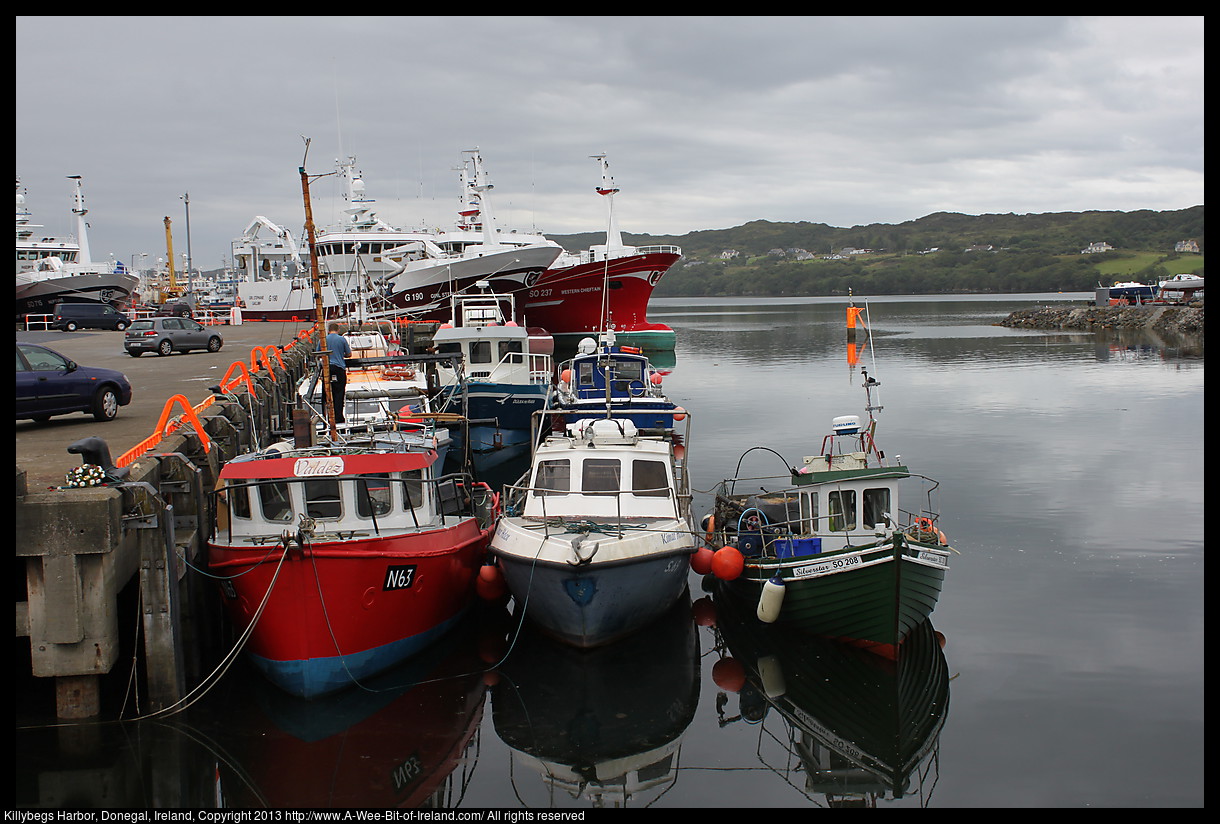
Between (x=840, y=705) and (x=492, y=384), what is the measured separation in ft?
54.1

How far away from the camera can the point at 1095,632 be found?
14.2 m

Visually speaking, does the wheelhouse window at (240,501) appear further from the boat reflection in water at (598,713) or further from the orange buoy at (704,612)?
the orange buoy at (704,612)

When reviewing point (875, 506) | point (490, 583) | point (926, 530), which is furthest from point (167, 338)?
point (926, 530)

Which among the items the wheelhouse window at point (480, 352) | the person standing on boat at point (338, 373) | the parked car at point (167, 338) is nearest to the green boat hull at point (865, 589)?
the person standing on boat at point (338, 373)

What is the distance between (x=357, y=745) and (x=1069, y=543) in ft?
46.3

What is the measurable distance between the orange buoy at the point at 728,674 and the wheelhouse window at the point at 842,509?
7.48 ft

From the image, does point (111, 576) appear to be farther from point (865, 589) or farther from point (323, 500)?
point (865, 589)

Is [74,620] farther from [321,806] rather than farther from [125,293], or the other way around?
[125,293]

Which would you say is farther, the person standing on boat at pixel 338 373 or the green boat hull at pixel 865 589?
the person standing on boat at pixel 338 373

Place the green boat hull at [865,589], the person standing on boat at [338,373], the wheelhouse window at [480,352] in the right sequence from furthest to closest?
the wheelhouse window at [480,352], the person standing on boat at [338,373], the green boat hull at [865,589]

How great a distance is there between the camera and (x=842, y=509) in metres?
13.5

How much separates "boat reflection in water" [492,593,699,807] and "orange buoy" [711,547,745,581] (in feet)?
3.52

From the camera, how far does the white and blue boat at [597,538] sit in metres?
12.7

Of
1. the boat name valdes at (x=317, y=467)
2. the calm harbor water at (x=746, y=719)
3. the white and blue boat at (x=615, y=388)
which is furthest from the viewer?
the white and blue boat at (x=615, y=388)
